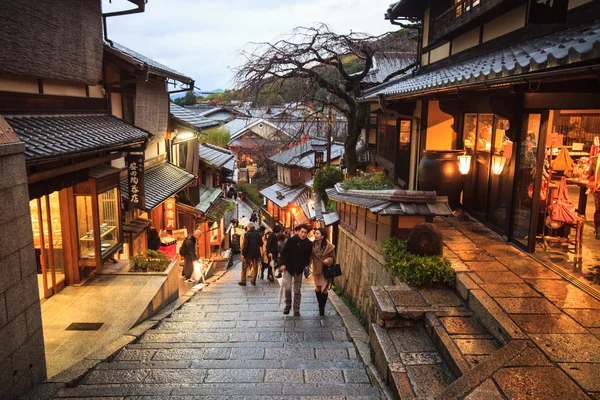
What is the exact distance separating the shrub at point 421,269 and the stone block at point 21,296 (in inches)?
237

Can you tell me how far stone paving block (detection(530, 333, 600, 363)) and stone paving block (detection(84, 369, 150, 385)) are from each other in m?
5.41

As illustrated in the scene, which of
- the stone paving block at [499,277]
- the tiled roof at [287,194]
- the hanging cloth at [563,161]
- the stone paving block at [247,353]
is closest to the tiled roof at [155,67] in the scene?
the stone paving block at [247,353]

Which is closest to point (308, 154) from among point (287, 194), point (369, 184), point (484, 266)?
point (287, 194)

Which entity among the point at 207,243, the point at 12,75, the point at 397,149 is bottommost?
the point at 207,243

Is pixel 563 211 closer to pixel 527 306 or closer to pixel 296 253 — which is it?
pixel 527 306

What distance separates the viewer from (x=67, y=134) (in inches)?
348

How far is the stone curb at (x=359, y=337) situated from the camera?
5.98m

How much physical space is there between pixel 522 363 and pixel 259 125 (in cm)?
5359

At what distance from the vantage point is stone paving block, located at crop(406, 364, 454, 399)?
5152 millimetres

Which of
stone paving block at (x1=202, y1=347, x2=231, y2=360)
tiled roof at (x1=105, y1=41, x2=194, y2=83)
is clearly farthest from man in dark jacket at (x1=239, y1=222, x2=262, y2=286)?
stone paving block at (x1=202, y1=347, x2=231, y2=360)

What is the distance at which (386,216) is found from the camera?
9938 mm

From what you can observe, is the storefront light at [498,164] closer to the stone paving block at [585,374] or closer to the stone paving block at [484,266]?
the stone paving block at [484,266]

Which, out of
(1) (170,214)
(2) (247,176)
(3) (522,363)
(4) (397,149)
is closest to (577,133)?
(4) (397,149)

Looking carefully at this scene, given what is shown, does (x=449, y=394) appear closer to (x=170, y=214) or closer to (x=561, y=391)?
(x=561, y=391)
